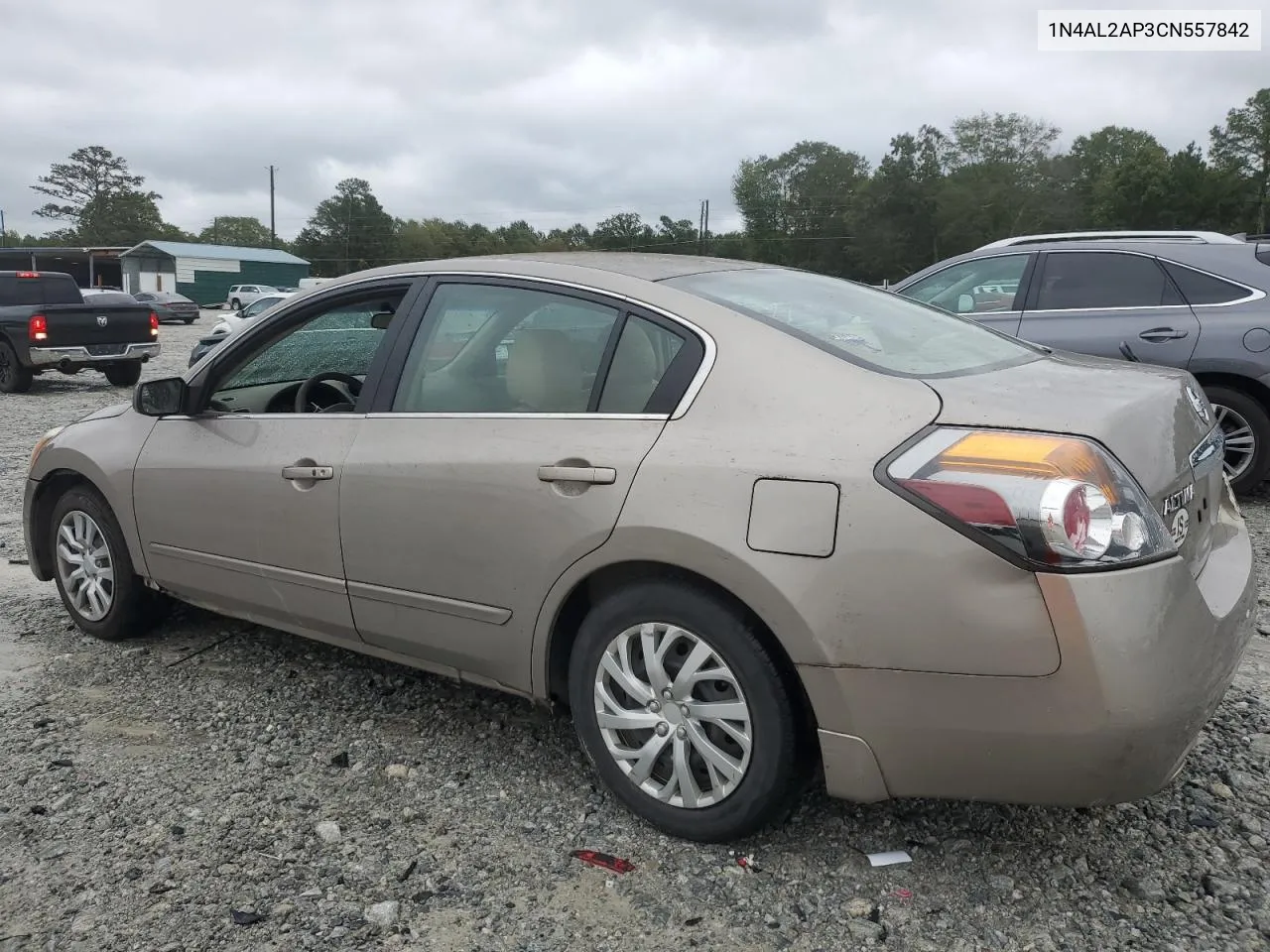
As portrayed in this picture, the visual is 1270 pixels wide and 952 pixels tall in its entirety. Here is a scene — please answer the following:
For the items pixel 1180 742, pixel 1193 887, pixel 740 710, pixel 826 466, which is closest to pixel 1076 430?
pixel 826 466

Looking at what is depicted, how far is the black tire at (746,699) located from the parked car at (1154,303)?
449 cm

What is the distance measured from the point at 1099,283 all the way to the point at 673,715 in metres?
5.46

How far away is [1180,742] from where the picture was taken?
2270mm

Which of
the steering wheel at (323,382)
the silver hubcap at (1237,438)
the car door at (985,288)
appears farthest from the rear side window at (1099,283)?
the steering wheel at (323,382)

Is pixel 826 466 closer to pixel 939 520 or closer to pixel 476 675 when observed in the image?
pixel 939 520

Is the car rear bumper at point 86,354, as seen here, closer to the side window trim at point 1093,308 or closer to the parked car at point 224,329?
the parked car at point 224,329

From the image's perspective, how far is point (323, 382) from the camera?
4.00 m

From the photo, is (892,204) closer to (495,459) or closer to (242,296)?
(242,296)

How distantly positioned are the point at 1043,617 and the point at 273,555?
247 centimetres

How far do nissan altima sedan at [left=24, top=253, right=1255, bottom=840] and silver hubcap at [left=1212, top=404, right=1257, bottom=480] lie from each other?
378 cm

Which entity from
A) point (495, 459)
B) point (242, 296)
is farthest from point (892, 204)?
point (495, 459)

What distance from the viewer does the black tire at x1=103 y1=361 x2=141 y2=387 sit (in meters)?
16.1

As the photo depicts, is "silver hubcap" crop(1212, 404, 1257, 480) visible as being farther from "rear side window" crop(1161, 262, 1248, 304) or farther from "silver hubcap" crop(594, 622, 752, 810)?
"silver hubcap" crop(594, 622, 752, 810)

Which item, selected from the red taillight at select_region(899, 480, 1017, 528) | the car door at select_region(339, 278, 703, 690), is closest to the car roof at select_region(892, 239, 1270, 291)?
A: the car door at select_region(339, 278, 703, 690)
